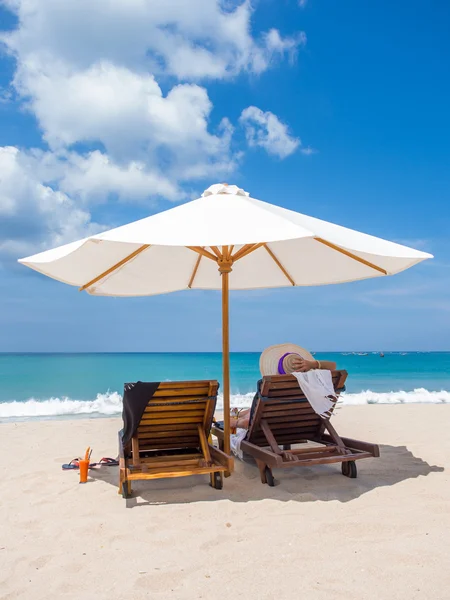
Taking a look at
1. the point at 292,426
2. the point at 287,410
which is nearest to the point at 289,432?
the point at 292,426

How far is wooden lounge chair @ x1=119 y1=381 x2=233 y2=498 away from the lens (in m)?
3.82

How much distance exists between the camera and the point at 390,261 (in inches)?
195

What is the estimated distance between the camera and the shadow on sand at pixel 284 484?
3.75 m

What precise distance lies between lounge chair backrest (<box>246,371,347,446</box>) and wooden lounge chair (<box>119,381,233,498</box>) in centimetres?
43

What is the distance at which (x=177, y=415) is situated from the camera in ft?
13.3

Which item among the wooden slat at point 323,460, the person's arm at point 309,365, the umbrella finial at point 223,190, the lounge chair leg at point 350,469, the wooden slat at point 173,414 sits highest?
the umbrella finial at point 223,190

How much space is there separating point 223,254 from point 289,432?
1.77 meters

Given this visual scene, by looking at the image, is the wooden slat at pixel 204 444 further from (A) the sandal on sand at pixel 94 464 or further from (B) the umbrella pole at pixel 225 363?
(A) the sandal on sand at pixel 94 464

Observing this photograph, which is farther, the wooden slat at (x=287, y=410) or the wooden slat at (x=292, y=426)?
the wooden slat at (x=292, y=426)

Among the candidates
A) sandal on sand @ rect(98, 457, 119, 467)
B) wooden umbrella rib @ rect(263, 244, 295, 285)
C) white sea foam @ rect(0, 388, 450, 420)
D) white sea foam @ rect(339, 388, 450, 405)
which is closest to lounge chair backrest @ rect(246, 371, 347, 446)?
sandal on sand @ rect(98, 457, 119, 467)

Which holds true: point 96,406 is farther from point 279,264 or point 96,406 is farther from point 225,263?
point 225,263

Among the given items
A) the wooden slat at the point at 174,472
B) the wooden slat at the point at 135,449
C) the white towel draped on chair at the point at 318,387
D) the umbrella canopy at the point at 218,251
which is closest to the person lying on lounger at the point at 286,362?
the white towel draped on chair at the point at 318,387

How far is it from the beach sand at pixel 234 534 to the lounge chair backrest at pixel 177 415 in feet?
1.17

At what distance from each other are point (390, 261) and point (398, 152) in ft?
31.4
